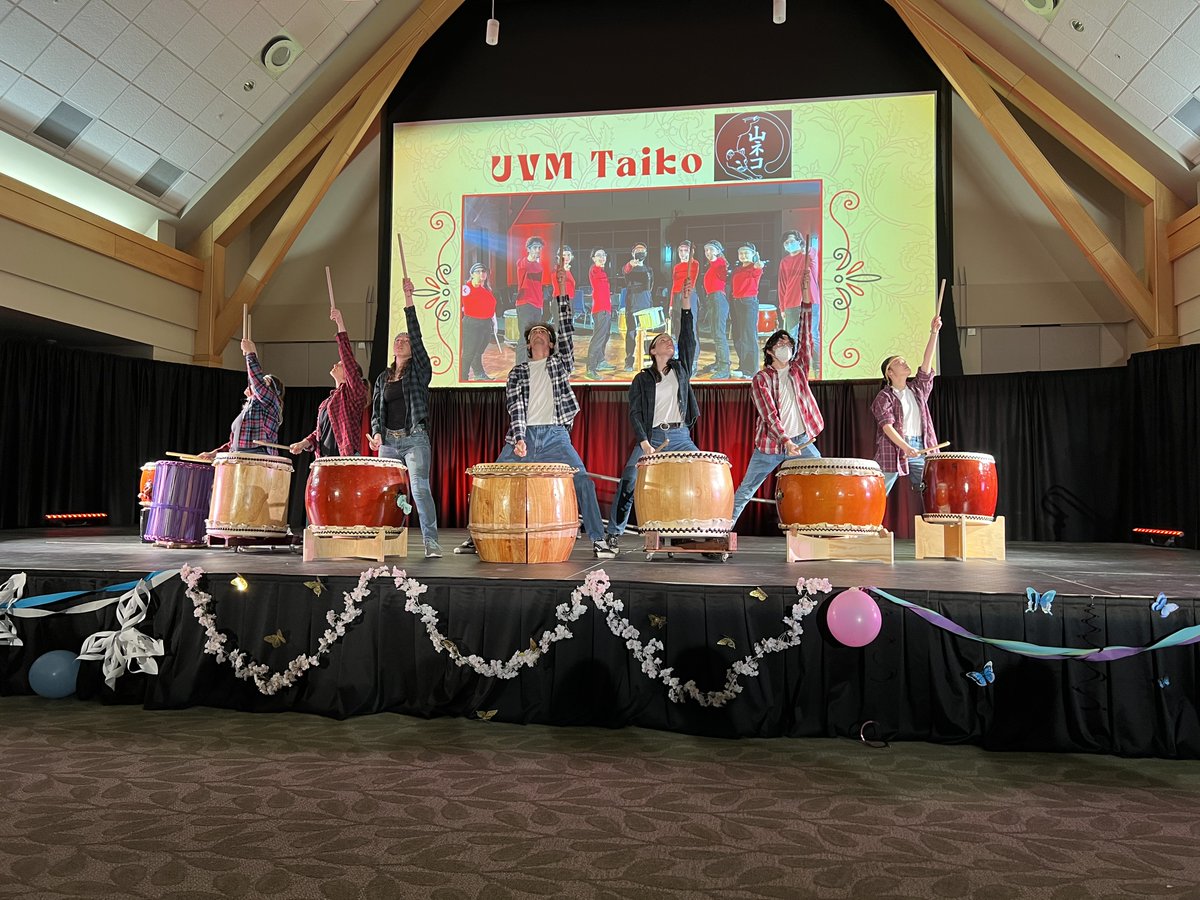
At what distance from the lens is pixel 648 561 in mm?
4602

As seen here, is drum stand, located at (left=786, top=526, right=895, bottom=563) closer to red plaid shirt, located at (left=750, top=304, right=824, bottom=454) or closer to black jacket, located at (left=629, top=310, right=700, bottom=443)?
red plaid shirt, located at (left=750, top=304, right=824, bottom=454)

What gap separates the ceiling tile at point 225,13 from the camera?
313 inches

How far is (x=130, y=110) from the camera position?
8328 millimetres

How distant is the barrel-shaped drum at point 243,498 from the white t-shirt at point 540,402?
→ 1.61m

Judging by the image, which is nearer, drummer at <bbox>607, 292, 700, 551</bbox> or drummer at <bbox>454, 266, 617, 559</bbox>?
drummer at <bbox>454, 266, 617, 559</bbox>

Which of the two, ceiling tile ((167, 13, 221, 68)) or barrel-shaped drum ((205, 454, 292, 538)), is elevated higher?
ceiling tile ((167, 13, 221, 68))

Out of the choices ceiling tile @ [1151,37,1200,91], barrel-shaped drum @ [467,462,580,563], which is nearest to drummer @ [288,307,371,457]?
barrel-shaped drum @ [467,462,580,563]

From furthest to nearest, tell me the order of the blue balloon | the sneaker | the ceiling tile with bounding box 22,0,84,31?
the ceiling tile with bounding box 22,0,84,31 → the sneaker → the blue balloon

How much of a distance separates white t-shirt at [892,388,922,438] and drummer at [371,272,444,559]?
120 inches

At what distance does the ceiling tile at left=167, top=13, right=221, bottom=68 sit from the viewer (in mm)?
7980

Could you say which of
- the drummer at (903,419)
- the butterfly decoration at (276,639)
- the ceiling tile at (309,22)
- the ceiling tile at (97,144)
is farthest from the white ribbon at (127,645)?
the ceiling tile at (309,22)

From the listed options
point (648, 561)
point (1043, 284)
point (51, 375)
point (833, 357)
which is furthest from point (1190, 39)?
point (51, 375)

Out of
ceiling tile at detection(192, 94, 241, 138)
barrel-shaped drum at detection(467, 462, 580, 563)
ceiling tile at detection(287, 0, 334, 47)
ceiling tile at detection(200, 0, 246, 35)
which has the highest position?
ceiling tile at detection(287, 0, 334, 47)

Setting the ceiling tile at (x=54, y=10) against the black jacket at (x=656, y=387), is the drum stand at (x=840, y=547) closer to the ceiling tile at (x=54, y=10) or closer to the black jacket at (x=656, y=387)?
the black jacket at (x=656, y=387)
